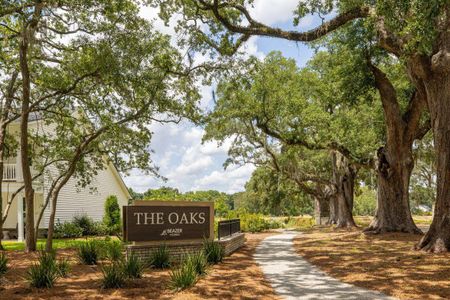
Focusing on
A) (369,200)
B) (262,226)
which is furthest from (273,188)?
(369,200)

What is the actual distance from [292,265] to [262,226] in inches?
879

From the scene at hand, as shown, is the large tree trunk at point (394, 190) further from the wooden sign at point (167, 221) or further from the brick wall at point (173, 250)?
the wooden sign at point (167, 221)

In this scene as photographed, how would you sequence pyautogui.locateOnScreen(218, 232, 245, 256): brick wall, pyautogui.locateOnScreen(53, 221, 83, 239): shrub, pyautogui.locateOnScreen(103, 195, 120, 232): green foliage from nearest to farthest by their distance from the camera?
1. pyautogui.locateOnScreen(218, 232, 245, 256): brick wall
2. pyautogui.locateOnScreen(53, 221, 83, 239): shrub
3. pyautogui.locateOnScreen(103, 195, 120, 232): green foliage

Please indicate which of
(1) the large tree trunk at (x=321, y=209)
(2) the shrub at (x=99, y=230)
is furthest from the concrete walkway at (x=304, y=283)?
(1) the large tree trunk at (x=321, y=209)

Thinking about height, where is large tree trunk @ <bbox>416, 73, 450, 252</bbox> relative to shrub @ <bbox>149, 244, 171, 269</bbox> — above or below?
above

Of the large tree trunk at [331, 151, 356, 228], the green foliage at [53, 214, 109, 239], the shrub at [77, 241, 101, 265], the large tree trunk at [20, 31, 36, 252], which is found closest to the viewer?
the shrub at [77, 241, 101, 265]

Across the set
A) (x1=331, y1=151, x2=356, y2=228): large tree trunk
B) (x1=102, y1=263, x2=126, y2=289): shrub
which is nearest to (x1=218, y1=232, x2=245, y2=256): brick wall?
(x1=102, y1=263, x2=126, y2=289): shrub

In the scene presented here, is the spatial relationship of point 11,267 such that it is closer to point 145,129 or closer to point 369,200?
point 145,129

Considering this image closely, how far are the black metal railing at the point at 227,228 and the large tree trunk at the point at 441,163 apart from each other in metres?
6.60

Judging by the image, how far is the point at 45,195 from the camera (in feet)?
89.0

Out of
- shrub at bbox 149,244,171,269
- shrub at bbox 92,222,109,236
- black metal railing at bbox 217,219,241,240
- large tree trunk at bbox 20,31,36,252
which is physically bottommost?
shrub at bbox 92,222,109,236

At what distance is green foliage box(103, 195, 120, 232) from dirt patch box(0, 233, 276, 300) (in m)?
18.7

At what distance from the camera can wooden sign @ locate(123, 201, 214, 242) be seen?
11773mm

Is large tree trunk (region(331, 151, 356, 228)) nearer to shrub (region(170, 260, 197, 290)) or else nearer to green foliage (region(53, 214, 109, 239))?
green foliage (region(53, 214, 109, 239))
